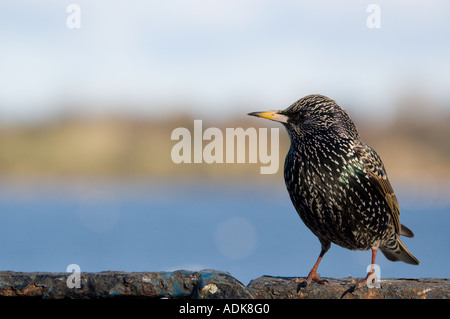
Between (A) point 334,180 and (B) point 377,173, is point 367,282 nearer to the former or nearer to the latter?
(A) point 334,180

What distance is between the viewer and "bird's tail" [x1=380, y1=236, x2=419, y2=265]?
425cm

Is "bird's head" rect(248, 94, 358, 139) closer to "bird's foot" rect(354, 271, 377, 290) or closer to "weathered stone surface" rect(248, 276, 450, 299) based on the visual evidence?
"bird's foot" rect(354, 271, 377, 290)

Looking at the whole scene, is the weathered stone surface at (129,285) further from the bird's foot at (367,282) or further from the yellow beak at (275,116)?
the yellow beak at (275,116)

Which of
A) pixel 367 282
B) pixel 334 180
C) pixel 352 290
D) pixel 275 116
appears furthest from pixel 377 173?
pixel 352 290

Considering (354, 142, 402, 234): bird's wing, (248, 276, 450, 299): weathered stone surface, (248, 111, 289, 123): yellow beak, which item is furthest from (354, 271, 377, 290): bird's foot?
(354, 142, 402, 234): bird's wing

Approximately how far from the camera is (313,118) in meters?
3.88

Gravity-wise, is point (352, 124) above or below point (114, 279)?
above

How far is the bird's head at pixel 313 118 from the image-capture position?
3.86 metres

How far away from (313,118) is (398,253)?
127cm

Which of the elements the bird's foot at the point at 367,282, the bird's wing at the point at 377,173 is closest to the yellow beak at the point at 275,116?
the bird's wing at the point at 377,173

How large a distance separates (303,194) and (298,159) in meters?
0.24
